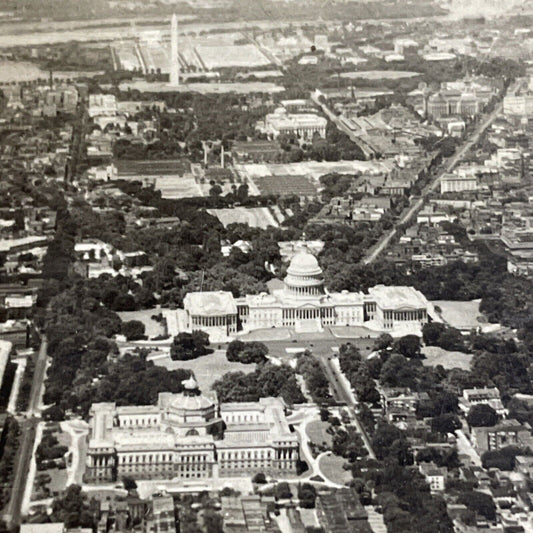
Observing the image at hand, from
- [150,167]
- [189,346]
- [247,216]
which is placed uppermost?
[150,167]

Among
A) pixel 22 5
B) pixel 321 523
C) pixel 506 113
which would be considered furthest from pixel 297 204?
pixel 321 523

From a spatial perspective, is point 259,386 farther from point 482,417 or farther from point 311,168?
point 311,168

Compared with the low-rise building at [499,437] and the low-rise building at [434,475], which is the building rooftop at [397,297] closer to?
the low-rise building at [499,437]

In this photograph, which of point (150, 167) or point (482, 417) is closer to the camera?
point (482, 417)

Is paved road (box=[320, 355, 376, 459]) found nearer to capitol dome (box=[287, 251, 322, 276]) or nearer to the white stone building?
capitol dome (box=[287, 251, 322, 276])

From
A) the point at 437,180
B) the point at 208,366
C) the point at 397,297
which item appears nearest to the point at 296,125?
the point at 437,180

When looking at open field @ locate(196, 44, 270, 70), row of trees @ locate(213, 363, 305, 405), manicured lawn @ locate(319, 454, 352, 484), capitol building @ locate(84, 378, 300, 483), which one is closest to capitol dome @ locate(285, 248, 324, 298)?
row of trees @ locate(213, 363, 305, 405)

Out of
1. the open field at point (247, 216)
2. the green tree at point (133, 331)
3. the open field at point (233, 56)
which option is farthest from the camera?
the open field at point (233, 56)

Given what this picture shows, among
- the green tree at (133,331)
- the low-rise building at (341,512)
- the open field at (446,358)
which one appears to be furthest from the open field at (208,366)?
the low-rise building at (341,512)
